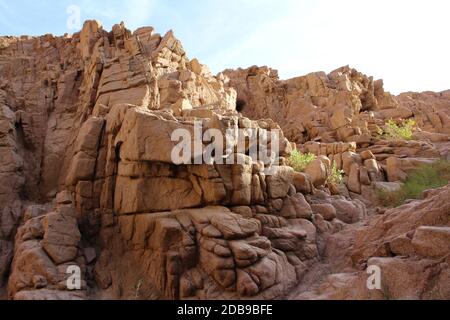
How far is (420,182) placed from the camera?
16219 mm

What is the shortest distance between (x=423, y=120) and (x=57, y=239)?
3404 centimetres

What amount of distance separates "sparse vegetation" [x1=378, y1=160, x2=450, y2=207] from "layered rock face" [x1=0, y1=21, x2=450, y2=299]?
97cm

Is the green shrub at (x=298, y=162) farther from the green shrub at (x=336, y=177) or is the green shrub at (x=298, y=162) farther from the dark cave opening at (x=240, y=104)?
the dark cave opening at (x=240, y=104)

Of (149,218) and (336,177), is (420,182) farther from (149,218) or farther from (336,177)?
(149,218)

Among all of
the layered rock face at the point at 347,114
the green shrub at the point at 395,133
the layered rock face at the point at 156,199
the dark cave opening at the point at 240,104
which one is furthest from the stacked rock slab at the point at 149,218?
the dark cave opening at the point at 240,104

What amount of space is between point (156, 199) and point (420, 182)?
1365 centimetres

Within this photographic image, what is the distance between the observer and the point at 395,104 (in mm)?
34406

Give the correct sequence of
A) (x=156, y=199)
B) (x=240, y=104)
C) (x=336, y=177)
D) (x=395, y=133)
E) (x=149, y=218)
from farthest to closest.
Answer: (x=240, y=104) < (x=395, y=133) < (x=336, y=177) < (x=156, y=199) < (x=149, y=218)

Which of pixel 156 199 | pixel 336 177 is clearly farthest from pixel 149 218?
pixel 336 177

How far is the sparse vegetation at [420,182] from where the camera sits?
15366mm

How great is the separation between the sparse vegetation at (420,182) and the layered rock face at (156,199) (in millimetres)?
970

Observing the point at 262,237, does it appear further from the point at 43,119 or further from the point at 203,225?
the point at 43,119

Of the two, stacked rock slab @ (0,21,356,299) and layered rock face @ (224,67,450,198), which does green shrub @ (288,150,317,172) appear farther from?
layered rock face @ (224,67,450,198)

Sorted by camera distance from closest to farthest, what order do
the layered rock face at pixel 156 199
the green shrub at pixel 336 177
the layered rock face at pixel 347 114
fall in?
1. the layered rock face at pixel 156 199
2. the green shrub at pixel 336 177
3. the layered rock face at pixel 347 114
